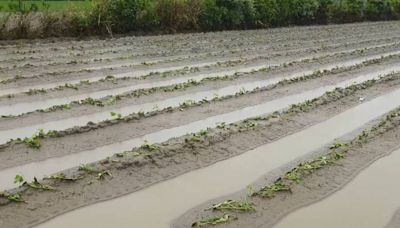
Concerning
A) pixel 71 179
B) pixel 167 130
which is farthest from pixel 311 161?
pixel 71 179

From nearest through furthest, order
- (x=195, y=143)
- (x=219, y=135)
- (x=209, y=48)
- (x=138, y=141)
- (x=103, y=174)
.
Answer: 1. (x=103, y=174)
2. (x=195, y=143)
3. (x=138, y=141)
4. (x=219, y=135)
5. (x=209, y=48)

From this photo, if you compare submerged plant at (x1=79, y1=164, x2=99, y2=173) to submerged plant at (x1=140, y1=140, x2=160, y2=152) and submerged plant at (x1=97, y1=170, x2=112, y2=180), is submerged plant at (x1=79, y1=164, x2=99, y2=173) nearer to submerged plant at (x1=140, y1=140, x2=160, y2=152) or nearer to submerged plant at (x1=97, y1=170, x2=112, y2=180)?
submerged plant at (x1=97, y1=170, x2=112, y2=180)

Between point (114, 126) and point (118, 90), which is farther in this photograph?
point (118, 90)

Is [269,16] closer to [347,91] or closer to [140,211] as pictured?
[347,91]

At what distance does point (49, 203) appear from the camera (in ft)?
14.7

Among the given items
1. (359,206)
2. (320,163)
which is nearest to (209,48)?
(320,163)

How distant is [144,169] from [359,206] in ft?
6.19

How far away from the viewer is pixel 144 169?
17.4 feet

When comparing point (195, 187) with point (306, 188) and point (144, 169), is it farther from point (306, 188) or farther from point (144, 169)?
point (306, 188)

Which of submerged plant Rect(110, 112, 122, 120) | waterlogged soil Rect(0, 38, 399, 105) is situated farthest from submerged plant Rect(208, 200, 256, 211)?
waterlogged soil Rect(0, 38, 399, 105)

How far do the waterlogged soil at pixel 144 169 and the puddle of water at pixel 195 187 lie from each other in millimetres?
94

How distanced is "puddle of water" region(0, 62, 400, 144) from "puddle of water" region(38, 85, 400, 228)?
5.74 ft

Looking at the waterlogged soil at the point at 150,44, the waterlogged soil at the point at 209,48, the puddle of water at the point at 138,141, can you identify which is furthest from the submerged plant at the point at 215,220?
the waterlogged soil at the point at 150,44

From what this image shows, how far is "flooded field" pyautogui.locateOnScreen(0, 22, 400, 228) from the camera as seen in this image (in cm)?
458
